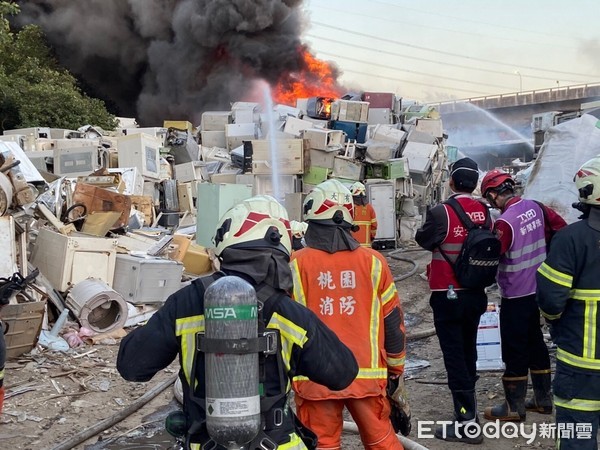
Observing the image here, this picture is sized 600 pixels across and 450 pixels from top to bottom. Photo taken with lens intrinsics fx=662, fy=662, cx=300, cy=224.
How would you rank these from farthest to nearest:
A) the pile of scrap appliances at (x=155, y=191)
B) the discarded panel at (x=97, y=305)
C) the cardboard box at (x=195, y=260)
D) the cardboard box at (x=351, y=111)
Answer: the cardboard box at (x=351, y=111) < the cardboard box at (x=195, y=260) < the discarded panel at (x=97, y=305) < the pile of scrap appliances at (x=155, y=191)

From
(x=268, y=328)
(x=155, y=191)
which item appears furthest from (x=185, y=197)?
(x=268, y=328)

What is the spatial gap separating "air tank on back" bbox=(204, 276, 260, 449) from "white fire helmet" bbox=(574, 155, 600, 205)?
1.98 meters

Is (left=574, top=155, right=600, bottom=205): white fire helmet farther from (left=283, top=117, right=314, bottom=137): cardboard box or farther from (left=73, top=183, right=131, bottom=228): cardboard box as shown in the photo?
(left=283, top=117, right=314, bottom=137): cardboard box

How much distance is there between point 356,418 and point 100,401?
3538 millimetres

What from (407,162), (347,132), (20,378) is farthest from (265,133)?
(20,378)

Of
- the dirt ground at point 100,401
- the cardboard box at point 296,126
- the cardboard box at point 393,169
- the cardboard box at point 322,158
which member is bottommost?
the dirt ground at point 100,401

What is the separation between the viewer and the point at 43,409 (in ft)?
19.1

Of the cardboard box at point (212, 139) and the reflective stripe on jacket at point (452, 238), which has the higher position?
the cardboard box at point (212, 139)

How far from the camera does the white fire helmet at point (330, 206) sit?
11.2ft

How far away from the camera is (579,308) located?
3223 millimetres

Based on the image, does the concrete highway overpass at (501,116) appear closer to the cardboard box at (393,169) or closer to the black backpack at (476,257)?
the cardboard box at (393,169)

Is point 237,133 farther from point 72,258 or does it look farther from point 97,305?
point 97,305

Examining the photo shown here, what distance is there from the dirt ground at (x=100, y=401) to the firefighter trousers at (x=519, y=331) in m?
0.46

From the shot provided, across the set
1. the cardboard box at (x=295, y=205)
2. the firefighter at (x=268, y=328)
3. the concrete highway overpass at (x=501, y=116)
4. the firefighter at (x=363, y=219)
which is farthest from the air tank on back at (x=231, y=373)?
the concrete highway overpass at (x=501, y=116)
